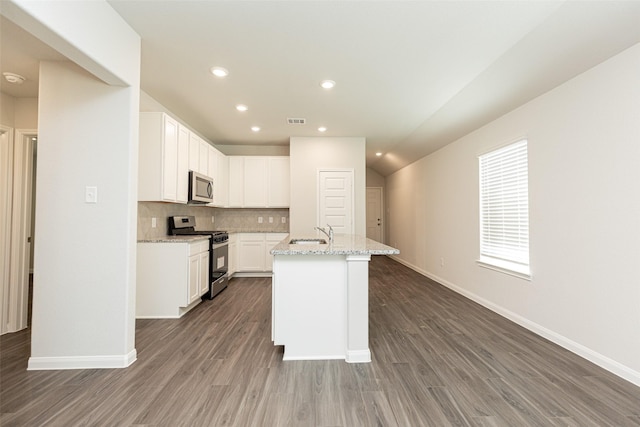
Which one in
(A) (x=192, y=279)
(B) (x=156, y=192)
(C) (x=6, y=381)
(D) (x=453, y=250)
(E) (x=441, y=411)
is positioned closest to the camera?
(E) (x=441, y=411)

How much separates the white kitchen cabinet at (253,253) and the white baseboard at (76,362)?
3127mm

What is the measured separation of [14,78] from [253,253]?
146 inches

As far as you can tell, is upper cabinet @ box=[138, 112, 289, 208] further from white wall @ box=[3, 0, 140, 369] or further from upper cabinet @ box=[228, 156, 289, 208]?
white wall @ box=[3, 0, 140, 369]

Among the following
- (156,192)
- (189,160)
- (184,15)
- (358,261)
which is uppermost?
(184,15)

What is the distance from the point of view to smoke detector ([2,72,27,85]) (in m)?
2.62

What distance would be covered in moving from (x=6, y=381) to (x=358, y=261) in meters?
2.63

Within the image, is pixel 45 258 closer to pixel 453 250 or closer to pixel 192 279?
pixel 192 279

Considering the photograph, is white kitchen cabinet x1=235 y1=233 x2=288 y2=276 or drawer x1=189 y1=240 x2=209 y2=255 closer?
drawer x1=189 y1=240 x2=209 y2=255

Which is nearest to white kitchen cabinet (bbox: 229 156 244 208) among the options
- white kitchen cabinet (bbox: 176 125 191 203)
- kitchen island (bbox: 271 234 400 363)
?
white kitchen cabinet (bbox: 176 125 191 203)

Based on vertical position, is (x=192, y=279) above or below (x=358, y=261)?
below

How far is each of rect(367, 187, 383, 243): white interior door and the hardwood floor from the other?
603cm

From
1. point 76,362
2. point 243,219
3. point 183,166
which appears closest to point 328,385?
point 76,362

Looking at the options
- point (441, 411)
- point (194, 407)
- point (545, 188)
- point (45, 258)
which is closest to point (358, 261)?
point (441, 411)

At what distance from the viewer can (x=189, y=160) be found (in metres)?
3.91
